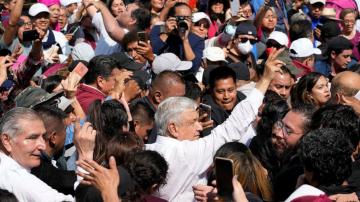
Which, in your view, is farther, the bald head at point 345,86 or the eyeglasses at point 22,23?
the eyeglasses at point 22,23

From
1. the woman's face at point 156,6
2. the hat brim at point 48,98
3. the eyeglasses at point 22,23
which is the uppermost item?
the woman's face at point 156,6

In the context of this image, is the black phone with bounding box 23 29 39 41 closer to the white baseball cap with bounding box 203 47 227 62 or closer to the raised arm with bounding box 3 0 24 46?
the raised arm with bounding box 3 0 24 46

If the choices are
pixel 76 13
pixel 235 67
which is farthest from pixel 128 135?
pixel 76 13

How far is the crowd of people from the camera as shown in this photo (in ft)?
17.4

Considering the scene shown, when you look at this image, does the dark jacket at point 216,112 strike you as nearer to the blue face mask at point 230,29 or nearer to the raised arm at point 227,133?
the raised arm at point 227,133

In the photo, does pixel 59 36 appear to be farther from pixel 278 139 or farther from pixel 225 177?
pixel 225 177

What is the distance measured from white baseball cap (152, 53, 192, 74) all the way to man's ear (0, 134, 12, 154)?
371cm

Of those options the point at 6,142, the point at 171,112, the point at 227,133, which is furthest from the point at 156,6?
the point at 6,142

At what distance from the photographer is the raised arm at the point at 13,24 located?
31.4 ft

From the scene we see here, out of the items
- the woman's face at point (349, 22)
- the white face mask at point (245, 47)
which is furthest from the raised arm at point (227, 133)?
the woman's face at point (349, 22)

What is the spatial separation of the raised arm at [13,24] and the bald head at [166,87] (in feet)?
7.20

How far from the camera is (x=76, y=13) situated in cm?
1195

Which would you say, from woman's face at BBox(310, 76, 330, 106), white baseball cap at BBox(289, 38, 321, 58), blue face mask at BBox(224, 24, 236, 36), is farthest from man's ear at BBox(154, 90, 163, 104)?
white baseball cap at BBox(289, 38, 321, 58)

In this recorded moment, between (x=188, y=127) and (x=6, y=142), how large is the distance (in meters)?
1.35
